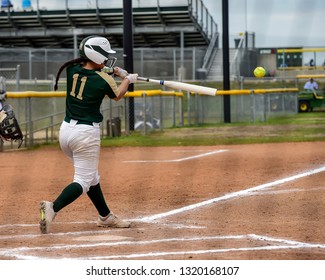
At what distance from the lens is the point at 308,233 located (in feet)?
26.6

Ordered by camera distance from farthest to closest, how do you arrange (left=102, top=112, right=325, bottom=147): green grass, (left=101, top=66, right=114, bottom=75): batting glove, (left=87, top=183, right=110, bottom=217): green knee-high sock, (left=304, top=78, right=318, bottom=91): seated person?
(left=304, top=78, right=318, bottom=91): seated person < (left=102, top=112, right=325, bottom=147): green grass < (left=101, top=66, right=114, bottom=75): batting glove < (left=87, top=183, right=110, bottom=217): green knee-high sock

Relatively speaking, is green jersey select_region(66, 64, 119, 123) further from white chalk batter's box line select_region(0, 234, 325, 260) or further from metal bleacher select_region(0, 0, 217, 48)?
metal bleacher select_region(0, 0, 217, 48)

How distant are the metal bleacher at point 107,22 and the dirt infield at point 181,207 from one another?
1895cm

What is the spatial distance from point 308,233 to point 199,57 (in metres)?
27.1

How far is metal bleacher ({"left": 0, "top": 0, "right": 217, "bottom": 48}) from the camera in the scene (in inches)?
1414

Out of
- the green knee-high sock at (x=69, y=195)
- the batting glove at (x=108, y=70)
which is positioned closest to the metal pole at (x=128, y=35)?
the batting glove at (x=108, y=70)

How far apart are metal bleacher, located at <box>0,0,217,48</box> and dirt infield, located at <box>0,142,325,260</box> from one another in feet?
62.2

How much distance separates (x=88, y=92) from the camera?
8.48 m

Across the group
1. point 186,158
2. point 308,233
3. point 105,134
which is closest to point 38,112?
point 105,134

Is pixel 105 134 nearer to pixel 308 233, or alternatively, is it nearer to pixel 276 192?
pixel 276 192

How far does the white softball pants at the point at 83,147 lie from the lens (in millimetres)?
8422

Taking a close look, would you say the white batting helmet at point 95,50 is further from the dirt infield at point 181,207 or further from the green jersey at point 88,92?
the dirt infield at point 181,207

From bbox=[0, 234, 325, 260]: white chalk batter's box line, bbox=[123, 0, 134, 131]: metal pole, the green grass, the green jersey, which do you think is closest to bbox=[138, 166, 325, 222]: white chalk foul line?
the green jersey

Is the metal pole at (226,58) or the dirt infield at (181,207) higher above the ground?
the metal pole at (226,58)
